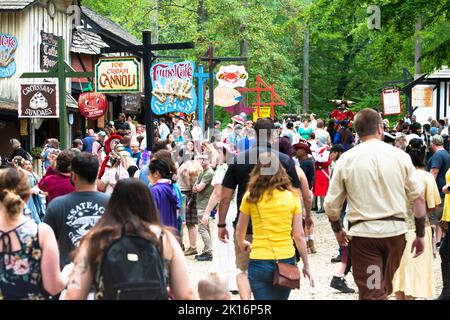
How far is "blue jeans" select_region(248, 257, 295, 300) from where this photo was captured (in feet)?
21.6

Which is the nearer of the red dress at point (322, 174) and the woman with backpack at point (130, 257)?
the woman with backpack at point (130, 257)

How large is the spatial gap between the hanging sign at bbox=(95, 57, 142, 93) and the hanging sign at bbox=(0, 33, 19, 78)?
8744mm

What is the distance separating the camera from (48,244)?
5.09m

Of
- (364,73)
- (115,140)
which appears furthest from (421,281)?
(364,73)

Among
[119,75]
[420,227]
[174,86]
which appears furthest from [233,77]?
[420,227]

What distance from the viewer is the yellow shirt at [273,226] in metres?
6.59

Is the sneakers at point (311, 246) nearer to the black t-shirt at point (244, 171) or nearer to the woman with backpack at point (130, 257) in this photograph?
the black t-shirt at point (244, 171)

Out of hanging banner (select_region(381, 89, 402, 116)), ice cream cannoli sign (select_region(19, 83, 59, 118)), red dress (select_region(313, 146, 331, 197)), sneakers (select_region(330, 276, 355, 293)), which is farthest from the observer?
hanging banner (select_region(381, 89, 402, 116))

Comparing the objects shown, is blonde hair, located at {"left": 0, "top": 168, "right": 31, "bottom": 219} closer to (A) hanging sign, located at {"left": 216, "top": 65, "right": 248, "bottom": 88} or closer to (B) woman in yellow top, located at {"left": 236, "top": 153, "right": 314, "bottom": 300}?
(B) woman in yellow top, located at {"left": 236, "top": 153, "right": 314, "bottom": 300}

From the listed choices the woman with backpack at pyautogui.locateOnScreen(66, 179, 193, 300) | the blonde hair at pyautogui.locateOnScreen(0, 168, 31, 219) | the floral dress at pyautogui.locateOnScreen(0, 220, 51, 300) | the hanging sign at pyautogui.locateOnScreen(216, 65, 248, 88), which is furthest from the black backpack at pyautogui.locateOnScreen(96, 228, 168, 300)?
the hanging sign at pyautogui.locateOnScreen(216, 65, 248, 88)

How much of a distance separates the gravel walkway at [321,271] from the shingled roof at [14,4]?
1062cm

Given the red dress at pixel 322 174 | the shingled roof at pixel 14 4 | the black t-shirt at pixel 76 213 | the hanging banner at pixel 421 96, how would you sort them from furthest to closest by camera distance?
1. the hanging banner at pixel 421 96
2. the shingled roof at pixel 14 4
3. the red dress at pixel 322 174
4. the black t-shirt at pixel 76 213

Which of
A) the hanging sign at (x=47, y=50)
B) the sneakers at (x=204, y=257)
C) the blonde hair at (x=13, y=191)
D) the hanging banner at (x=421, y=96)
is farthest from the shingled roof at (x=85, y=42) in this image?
the blonde hair at (x=13, y=191)

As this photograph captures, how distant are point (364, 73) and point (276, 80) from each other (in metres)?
12.1
